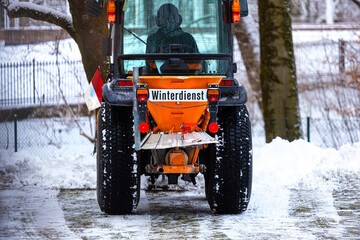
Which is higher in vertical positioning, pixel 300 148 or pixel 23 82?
pixel 23 82

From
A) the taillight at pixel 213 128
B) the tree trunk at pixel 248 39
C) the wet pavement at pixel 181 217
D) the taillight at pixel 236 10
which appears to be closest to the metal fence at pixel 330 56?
the tree trunk at pixel 248 39

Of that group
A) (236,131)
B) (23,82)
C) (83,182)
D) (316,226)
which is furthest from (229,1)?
(23,82)

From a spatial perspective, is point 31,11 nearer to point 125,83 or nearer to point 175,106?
point 125,83

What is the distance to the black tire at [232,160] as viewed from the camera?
796cm

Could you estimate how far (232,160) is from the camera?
7.95 metres

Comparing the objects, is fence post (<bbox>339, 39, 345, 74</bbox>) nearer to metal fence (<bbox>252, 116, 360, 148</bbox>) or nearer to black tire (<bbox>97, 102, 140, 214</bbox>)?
metal fence (<bbox>252, 116, 360, 148</bbox>)

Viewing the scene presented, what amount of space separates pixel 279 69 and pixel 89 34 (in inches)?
158

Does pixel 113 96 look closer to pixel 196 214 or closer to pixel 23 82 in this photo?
pixel 196 214

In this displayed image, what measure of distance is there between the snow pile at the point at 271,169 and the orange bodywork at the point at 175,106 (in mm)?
3000

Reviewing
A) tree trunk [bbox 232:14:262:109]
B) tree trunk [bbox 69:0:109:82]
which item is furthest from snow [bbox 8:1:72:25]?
tree trunk [bbox 232:14:262:109]

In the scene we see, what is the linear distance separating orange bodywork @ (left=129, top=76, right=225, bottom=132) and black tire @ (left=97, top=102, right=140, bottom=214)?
538mm

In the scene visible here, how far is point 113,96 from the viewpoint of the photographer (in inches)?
305

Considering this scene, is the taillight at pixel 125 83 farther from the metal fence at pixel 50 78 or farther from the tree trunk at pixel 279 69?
the metal fence at pixel 50 78

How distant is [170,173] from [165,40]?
1.39 metres
